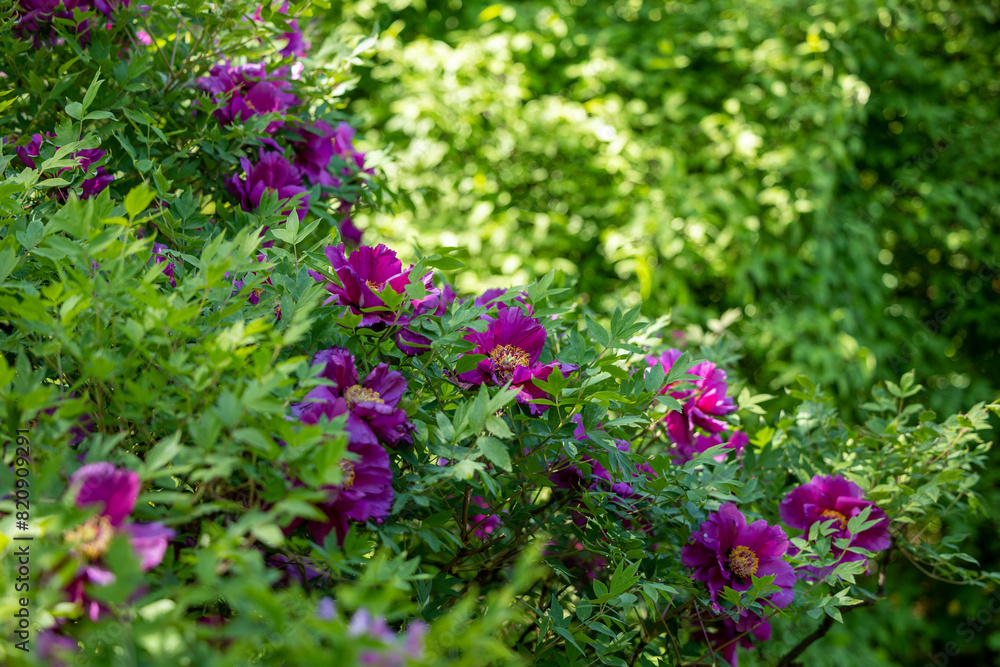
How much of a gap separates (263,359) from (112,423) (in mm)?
265

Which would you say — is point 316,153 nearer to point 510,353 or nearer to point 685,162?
point 510,353

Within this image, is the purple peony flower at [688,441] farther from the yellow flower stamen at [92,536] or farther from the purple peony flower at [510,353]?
the yellow flower stamen at [92,536]

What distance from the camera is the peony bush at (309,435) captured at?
605 mm

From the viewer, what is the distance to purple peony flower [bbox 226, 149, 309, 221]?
1202 millimetres

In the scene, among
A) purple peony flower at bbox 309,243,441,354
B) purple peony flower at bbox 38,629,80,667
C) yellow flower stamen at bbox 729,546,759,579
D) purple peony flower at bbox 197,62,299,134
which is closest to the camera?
purple peony flower at bbox 38,629,80,667

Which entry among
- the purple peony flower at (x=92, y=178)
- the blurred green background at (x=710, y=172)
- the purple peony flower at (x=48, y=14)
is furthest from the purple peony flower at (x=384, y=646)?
the blurred green background at (x=710, y=172)

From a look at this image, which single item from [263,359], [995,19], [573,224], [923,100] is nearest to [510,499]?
[263,359]

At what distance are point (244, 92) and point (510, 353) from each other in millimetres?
735

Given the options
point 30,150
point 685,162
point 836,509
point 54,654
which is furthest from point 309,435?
point 685,162

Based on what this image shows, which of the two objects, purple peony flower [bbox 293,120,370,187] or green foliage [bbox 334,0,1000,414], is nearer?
purple peony flower [bbox 293,120,370,187]

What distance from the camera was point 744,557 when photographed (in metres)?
1.03

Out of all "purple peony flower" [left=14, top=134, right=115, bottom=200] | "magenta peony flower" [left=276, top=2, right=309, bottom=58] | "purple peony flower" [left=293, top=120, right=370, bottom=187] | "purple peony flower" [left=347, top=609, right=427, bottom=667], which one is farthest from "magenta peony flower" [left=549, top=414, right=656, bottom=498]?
"magenta peony flower" [left=276, top=2, right=309, bottom=58]

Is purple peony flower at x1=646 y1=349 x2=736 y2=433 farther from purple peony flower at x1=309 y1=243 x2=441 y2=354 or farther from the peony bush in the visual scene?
purple peony flower at x1=309 y1=243 x2=441 y2=354

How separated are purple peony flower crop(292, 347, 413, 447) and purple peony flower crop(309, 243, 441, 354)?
0.07m
